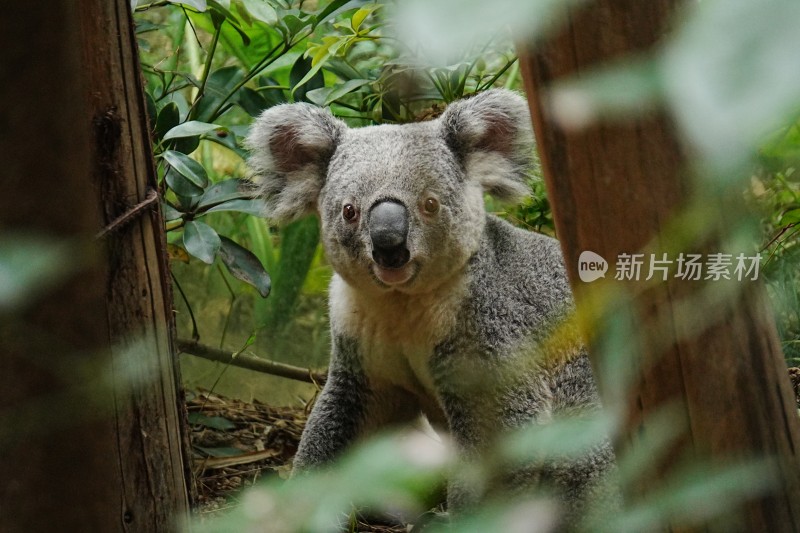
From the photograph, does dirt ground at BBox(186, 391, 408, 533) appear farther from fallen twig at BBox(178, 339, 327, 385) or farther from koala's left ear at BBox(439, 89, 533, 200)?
koala's left ear at BBox(439, 89, 533, 200)

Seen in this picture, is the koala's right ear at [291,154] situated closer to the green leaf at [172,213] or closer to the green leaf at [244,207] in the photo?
the green leaf at [244,207]

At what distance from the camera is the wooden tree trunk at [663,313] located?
1.08 metres

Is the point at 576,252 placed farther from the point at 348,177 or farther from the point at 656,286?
the point at 348,177

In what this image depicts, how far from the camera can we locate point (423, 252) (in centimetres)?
279

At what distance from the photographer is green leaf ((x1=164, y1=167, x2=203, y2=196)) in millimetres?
3273

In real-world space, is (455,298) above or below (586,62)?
below

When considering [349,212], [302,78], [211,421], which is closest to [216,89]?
[302,78]

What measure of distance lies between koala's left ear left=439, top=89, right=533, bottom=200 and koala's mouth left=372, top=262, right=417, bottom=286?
1.59 ft

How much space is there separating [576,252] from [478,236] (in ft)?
5.70

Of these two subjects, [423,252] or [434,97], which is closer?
[423,252]

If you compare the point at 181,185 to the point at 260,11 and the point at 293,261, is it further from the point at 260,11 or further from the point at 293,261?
the point at 293,261

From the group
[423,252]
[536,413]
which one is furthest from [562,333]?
[423,252]

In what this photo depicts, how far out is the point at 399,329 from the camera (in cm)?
304

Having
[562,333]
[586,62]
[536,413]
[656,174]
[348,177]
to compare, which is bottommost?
[536,413]
